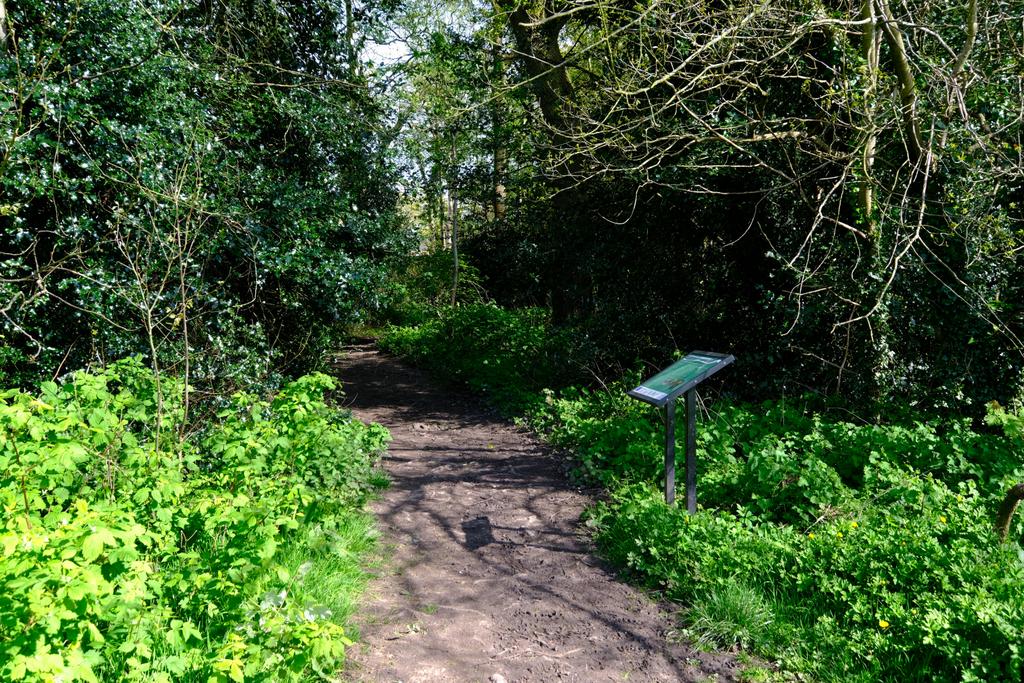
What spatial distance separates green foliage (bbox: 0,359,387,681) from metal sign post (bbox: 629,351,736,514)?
7.54 feet

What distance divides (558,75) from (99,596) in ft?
35.0

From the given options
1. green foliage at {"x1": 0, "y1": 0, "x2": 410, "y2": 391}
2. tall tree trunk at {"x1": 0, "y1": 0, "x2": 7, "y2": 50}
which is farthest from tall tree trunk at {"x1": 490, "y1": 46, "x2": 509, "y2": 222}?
tall tree trunk at {"x1": 0, "y1": 0, "x2": 7, "y2": 50}

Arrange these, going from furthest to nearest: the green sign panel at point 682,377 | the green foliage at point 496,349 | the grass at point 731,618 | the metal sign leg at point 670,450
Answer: the green foliage at point 496,349 < the metal sign leg at point 670,450 < the green sign panel at point 682,377 < the grass at point 731,618

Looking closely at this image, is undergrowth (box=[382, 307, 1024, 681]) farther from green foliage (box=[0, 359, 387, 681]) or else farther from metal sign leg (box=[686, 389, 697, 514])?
green foliage (box=[0, 359, 387, 681])

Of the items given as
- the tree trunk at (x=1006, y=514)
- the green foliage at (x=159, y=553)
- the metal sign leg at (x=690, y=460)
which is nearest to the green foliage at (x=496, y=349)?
the metal sign leg at (x=690, y=460)

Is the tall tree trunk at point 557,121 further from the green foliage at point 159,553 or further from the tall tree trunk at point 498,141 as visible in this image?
the green foliage at point 159,553

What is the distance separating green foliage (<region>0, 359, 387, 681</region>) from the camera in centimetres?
246

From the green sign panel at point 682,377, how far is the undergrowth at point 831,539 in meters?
0.85

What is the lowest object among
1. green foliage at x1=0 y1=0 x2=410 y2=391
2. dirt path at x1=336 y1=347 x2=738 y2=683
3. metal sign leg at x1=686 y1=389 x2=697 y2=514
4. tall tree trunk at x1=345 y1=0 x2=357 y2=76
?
dirt path at x1=336 y1=347 x2=738 y2=683

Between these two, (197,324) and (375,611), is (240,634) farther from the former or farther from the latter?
(197,324)

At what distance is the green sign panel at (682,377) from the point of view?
4820 mm

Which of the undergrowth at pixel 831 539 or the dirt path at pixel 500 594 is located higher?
the undergrowth at pixel 831 539

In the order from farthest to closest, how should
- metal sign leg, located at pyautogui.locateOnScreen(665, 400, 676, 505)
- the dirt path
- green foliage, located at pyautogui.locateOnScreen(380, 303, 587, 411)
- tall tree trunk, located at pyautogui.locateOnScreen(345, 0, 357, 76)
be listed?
green foliage, located at pyautogui.locateOnScreen(380, 303, 587, 411), tall tree trunk, located at pyautogui.locateOnScreen(345, 0, 357, 76), metal sign leg, located at pyautogui.locateOnScreen(665, 400, 676, 505), the dirt path

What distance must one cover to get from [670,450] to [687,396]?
42 centimetres
